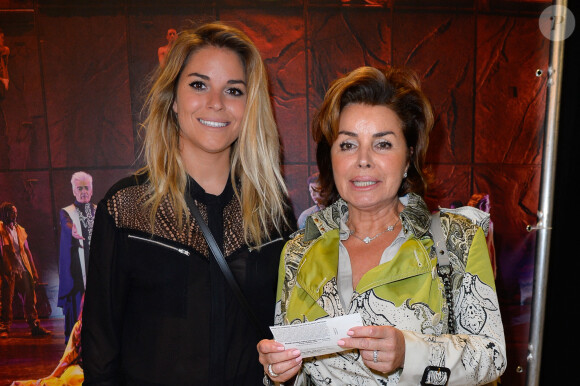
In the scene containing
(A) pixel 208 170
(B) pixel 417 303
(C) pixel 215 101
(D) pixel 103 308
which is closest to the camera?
(B) pixel 417 303

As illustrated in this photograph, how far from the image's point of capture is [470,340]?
166cm

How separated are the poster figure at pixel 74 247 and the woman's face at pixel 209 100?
1118 millimetres

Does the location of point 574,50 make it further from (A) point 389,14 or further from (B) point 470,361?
(B) point 470,361

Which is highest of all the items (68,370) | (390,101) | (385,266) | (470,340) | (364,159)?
(390,101)

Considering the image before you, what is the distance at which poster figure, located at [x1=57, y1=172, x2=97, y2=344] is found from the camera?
9.84 feet

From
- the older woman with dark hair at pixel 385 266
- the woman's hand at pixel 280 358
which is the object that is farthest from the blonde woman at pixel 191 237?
the woman's hand at pixel 280 358

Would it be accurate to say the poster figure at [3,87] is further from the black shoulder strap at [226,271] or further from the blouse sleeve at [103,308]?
the black shoulder strap at [226,271]

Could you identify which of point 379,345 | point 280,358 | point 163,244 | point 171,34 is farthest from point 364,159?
point 171,34

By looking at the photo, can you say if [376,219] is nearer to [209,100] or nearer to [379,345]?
[379,345]

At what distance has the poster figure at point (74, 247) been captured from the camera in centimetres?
300

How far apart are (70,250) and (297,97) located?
1854 millimetres

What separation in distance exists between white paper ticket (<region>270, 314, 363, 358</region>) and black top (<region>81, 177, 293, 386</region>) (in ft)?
1.99

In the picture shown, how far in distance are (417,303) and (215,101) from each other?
51.6 inches

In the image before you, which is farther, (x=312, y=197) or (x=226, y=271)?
(x=312, y=197)
